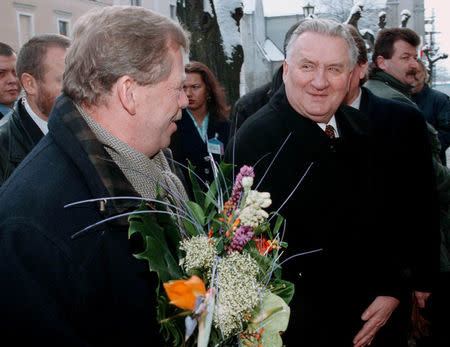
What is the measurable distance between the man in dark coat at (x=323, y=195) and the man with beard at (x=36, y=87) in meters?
1.59

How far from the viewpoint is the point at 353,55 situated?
2764 millimetres

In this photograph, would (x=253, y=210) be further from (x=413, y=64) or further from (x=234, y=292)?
(x=413, y=64)

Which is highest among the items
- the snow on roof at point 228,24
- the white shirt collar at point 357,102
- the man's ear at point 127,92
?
the snow on roof at point 228,24

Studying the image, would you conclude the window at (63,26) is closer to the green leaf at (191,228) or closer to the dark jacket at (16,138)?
the dark jacket at (16,138)

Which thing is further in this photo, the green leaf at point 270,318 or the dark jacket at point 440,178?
the dark jacket at point 440,178

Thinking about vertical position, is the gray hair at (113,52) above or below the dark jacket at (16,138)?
above

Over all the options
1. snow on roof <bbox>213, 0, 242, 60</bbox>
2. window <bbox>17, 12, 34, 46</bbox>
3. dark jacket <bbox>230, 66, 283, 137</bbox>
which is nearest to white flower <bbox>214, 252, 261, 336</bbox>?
dark jacket <bbox>230, 66, 283, 137</bbox>

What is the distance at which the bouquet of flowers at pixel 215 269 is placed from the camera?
1478mm

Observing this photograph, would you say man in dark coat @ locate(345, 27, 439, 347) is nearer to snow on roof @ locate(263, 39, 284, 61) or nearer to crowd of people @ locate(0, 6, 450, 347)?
crowd of people @ locate(0, 6, 450, 347)

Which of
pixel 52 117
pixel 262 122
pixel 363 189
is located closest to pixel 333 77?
pixel 262 122

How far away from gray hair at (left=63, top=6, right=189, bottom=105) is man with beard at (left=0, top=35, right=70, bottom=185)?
1708mm

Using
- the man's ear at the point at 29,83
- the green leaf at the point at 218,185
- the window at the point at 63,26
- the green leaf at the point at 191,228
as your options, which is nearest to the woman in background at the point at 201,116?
the man's ear at the point at 29,83

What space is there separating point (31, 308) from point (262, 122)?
5.22ft

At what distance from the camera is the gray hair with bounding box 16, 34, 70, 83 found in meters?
3.56
